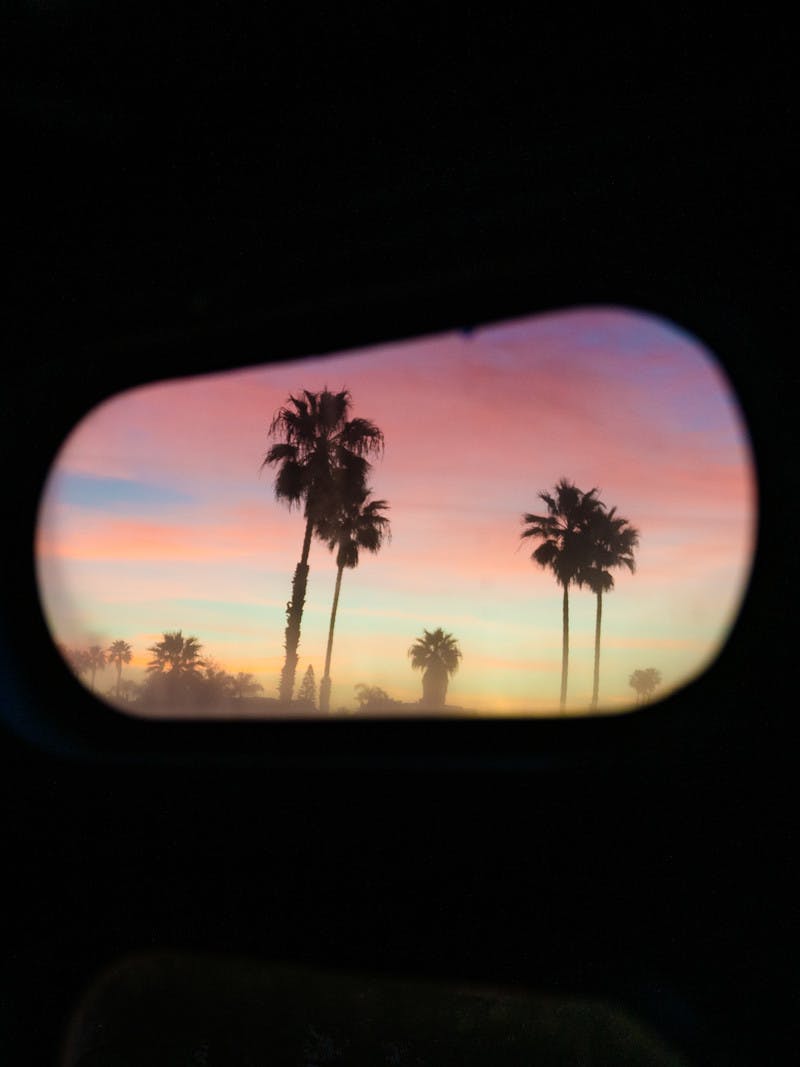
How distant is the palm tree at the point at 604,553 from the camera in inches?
100

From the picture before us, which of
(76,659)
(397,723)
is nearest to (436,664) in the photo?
(397,723)

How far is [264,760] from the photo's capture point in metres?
2.80

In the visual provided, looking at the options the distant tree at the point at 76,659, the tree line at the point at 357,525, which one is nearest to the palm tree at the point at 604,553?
the tree line at the point at 357,525

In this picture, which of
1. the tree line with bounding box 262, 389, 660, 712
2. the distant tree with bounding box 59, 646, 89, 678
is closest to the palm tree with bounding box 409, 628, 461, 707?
the tree line with bounding box 262, 389, 660, 712

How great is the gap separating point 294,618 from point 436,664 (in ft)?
1.52

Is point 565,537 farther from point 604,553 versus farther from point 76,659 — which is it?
point 76,659

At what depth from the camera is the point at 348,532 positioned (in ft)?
9.29

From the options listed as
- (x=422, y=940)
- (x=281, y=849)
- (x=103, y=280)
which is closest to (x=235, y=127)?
(x=103, y=280)

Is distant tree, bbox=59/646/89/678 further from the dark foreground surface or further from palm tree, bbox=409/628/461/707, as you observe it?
palm tree, bbox=409/628/461/707

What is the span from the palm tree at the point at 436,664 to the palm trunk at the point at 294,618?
365 mm

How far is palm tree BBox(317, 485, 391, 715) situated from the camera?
9.18ft

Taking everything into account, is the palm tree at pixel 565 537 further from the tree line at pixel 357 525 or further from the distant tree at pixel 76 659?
the distant tree at pixel 76 659

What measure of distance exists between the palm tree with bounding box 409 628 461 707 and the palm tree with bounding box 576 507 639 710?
366 millimetres

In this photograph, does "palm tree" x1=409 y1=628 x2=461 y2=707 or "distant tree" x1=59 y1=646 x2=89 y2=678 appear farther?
"distant tree" x1=59 y1=646 x2=89 y2=678
